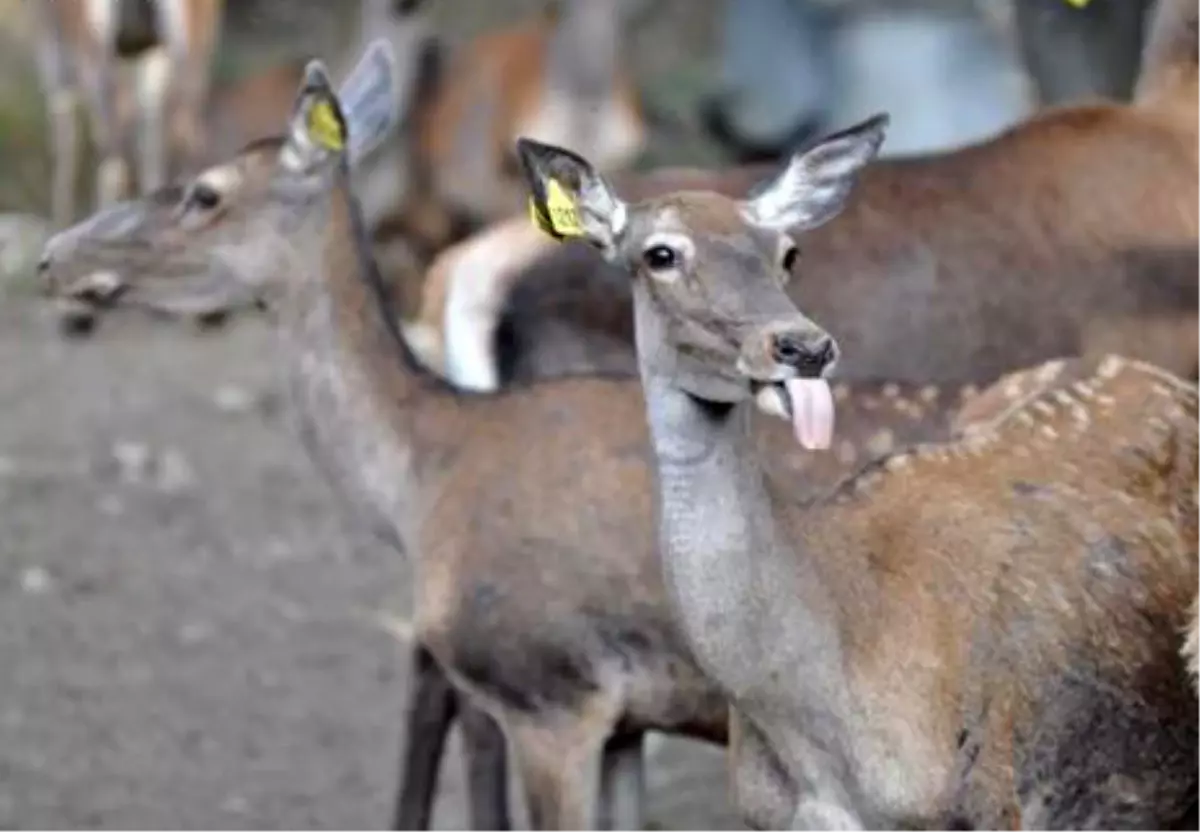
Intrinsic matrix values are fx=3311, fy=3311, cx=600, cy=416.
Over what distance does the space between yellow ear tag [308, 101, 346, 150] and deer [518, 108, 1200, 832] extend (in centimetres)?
134

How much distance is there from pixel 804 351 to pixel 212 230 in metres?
2.09

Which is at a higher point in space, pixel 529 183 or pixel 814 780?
pixel 529 183

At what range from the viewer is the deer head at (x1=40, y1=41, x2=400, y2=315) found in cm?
594

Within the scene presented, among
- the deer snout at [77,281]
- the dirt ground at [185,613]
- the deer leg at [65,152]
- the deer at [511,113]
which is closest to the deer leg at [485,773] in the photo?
the dirt ground at [185,613]

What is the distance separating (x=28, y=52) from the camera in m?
13.8

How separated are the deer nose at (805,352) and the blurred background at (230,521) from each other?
2479mm

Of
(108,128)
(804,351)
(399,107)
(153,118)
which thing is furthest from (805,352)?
(153,118)

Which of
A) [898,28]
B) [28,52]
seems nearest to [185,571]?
[898,28]

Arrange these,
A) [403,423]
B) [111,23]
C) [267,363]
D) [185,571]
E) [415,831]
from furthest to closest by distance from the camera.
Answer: [111,23] → [267,363] → [185,571] → [415,831] → [403,423]

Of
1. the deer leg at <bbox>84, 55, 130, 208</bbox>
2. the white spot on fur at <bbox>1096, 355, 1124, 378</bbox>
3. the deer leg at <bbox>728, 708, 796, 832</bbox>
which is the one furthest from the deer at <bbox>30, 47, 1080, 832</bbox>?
the deer leg at <bbox>84, 55, 130, 208</bbox>

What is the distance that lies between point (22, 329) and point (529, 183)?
661 centimetres

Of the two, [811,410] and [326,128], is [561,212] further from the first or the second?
[326,128]

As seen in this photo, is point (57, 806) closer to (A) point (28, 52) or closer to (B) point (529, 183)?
(B) point (529, 183)

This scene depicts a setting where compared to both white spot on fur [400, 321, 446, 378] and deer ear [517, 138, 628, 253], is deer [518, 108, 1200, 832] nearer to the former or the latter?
deer ear [517, 138, 628, 253]
